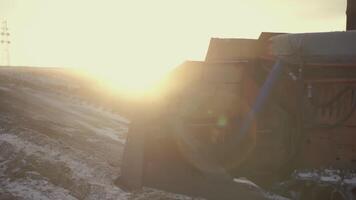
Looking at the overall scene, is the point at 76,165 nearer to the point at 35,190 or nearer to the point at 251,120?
the point at 35,190

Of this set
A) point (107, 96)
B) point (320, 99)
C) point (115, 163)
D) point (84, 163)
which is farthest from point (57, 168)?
point (107, 96)

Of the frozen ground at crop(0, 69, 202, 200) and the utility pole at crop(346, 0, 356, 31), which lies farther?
the utility pole at crop(346, 0, 356, 31)

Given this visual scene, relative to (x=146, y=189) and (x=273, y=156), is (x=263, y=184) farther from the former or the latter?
(x=146, y=189)

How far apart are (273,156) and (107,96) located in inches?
674

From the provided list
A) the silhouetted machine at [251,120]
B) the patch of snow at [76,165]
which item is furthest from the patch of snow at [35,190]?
the silhouetted machine at [251,120]

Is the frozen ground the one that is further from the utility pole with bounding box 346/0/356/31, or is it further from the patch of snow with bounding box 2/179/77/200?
the utility pole with bounding box 346/0/356/31

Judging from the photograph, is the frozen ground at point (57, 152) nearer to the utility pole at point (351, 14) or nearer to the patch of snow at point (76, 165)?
the patch of snow at point (76, 165)

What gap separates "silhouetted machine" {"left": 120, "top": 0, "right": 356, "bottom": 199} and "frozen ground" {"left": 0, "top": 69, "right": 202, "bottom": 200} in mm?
718

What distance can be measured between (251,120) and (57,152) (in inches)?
218

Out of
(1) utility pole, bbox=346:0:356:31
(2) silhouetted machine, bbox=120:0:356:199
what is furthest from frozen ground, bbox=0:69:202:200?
(1) utility pole, bbox=346:0:356:31

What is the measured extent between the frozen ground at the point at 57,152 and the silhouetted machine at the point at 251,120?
72 centimetres

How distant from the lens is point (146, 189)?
27.0 feet

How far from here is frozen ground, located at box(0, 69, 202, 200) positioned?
829cm

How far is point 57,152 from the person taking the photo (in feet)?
34.9
